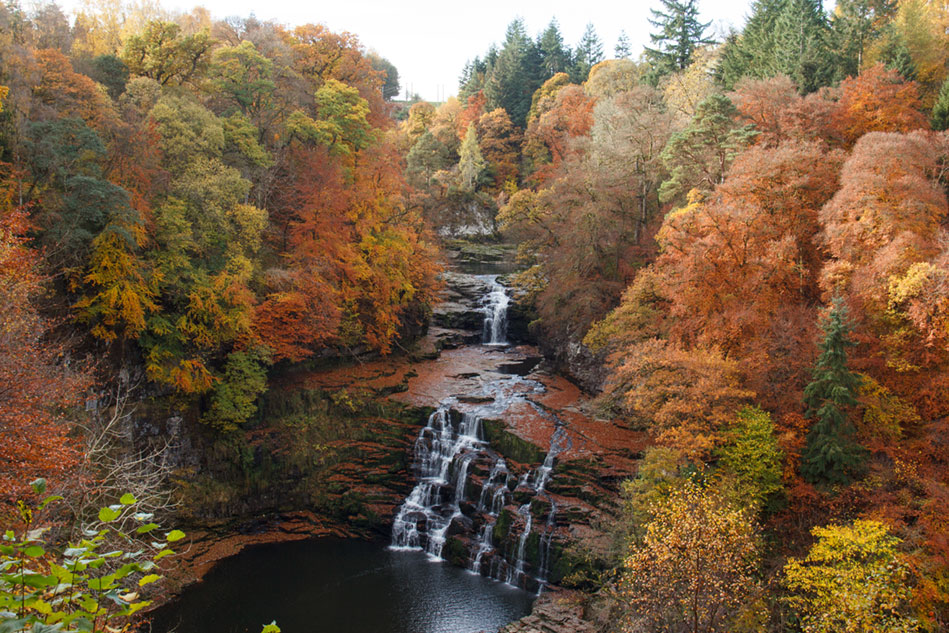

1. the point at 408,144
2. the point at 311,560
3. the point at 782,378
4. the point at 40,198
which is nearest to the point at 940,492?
the point at 782,378

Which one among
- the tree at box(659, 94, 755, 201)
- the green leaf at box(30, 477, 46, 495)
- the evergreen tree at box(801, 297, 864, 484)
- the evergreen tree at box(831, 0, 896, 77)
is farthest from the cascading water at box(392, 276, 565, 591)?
the evergreen tree at box(831, 0, 896, 77)

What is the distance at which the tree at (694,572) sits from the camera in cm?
1476

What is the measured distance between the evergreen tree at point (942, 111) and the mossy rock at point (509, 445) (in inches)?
883

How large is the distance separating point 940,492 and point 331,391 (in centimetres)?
2395

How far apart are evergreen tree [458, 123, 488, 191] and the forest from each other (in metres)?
19.4

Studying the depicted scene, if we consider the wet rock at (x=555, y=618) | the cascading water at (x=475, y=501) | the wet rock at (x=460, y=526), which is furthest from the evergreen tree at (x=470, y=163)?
the wet rock at (x=555, y=618)

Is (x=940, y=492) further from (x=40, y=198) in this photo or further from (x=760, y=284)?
(x=40, y=198)

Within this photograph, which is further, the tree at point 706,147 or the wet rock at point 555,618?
the tree at point 706,147

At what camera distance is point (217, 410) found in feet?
85.9

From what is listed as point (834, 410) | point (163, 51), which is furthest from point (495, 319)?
point (834, 410)

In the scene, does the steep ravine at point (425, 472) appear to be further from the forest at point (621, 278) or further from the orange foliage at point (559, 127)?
the orange foliage at point (559, 127)

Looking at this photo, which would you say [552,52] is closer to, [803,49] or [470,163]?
[470,163]

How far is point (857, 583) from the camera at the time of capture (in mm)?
13734

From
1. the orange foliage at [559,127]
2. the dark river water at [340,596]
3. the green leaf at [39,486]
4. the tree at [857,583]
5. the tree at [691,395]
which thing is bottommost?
the dark river water at [340,596]
